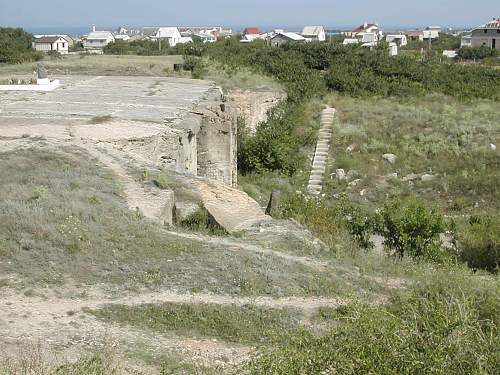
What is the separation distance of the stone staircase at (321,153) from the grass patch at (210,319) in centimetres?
872

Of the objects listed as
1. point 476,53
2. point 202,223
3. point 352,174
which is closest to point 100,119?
point 202,223

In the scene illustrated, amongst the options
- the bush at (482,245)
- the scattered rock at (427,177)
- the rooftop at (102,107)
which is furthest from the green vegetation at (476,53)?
the bush at (482,245)

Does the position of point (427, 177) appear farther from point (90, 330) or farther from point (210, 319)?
point (90, 330)

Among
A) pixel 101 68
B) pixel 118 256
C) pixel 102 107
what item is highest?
pixel 101 68

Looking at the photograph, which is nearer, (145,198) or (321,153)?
(145,198)

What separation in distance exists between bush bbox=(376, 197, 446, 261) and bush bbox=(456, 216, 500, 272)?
0.62 m

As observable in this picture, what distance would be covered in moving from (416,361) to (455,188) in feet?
35.7

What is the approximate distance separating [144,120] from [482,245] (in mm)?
7142

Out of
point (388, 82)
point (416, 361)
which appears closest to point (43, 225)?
point (416, 361)

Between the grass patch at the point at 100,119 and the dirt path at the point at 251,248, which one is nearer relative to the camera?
the dirt path at the point at 251,248

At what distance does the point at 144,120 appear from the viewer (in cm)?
1283

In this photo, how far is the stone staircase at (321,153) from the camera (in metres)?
15.4

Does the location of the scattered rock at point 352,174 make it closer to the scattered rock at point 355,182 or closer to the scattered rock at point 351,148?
the scattered rock at point 355,182

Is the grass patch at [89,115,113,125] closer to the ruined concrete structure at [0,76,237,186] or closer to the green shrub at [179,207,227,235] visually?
the ruined concrete structure at [0,76,237,186]
